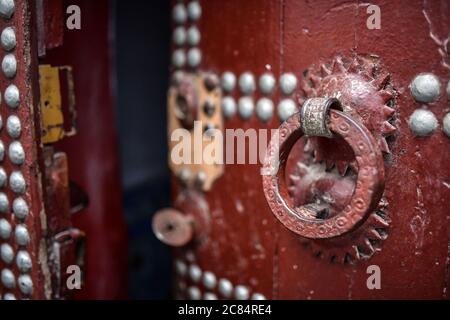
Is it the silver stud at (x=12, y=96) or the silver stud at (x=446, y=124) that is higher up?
the silver stud at (x=12, y=96)

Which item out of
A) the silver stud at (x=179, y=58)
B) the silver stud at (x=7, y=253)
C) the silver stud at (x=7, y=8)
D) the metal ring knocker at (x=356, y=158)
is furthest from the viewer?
the silver stud at (x=179, y=58)

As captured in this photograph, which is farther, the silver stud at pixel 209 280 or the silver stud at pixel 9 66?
the silver stud at pixel 209 280

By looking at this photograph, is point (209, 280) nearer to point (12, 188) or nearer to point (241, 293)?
point (241, 293)

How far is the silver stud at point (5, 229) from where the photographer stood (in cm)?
81

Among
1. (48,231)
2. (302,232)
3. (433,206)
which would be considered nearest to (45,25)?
(48,231)

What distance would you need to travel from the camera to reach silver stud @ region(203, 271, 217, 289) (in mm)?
951

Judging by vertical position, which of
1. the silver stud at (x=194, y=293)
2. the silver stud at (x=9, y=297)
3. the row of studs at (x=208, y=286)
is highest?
the silver stud at (x=9, y=297)

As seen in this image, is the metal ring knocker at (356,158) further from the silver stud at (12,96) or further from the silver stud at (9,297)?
the silver stud at (9,297)

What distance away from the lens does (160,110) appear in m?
1.36

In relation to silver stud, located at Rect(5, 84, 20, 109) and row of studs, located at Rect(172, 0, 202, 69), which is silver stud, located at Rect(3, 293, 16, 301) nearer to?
silver stud, located at Rect(5, 84, 20, 109)

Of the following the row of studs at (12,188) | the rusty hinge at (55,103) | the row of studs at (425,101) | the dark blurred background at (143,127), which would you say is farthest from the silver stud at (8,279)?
the row of studs at (425,101)

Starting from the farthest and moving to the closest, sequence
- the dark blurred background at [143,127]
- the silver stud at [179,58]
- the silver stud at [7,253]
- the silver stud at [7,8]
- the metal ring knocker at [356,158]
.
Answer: the dark blurred background at [143,127] → the silver stud at [179,58] → the silver stud at [7,253] → the silver stud at [7,8] → the metal ring knocker at [356,158]

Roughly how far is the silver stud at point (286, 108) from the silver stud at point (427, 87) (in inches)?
7.4

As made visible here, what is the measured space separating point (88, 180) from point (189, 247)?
0.87ft
